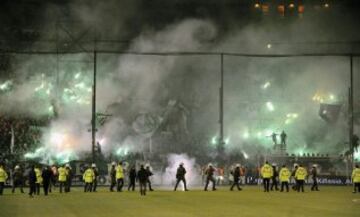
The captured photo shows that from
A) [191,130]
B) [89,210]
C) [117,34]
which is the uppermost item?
[117,34]

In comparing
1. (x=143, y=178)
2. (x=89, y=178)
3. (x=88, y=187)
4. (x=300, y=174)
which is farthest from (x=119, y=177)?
(x=300, y=174)

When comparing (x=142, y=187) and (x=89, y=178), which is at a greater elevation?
(x=89, y=178)

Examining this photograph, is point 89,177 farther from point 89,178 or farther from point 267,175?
point 267,175

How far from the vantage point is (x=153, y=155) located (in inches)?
2051

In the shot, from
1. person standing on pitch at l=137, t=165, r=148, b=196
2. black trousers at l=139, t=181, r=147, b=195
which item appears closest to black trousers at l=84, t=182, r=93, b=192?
person standing on pitch at l=137, t=165, r=148, b=196

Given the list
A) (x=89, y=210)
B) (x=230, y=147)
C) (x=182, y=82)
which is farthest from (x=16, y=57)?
(x=89, y=210)

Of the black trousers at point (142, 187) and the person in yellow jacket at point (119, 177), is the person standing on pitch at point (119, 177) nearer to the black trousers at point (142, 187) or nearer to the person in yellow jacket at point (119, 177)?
the person in yellow jacket at point (119, 177)

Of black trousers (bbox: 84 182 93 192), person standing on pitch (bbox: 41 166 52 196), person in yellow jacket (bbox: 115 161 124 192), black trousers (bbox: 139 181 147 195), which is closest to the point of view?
black trousers (bbox: 139 181 147 195)

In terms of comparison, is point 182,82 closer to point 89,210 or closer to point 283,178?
point 283,178

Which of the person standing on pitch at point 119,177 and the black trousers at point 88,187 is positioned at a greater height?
A: the person standing on pitch at point 119,177

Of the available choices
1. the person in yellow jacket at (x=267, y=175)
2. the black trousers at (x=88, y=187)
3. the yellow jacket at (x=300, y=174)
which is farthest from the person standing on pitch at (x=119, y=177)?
the yellow jacket at (x=300, y=174)

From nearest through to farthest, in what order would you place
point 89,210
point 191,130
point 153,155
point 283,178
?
1. point 89,210
2. point 283,178
3. point 153,155
4. point 191,130

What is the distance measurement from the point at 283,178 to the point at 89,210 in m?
16.5

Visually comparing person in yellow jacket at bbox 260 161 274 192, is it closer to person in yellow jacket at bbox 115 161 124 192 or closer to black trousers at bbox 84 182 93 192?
person in yellow jacket at bbox 115 161 124 192
